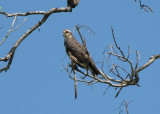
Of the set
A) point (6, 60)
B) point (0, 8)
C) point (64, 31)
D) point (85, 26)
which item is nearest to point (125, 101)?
point (85, 26)

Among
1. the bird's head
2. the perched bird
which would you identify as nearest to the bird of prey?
the bird's head

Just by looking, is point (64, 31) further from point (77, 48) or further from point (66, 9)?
point (66, 9)

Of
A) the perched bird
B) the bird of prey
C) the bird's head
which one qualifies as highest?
the bird's head

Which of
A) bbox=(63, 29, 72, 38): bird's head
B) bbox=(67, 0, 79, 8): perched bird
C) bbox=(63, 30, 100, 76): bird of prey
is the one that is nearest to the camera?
bbox=(67, 0, 79, 8): perched bird

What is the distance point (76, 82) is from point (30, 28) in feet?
4.81

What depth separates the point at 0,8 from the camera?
19.0 feet

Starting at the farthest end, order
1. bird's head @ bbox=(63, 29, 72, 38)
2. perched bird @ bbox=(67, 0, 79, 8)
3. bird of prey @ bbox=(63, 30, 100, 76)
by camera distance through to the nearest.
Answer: bird's head @ bbox=(63, 29, 72, 38), bird of prey @ bbox=(63, 30, 100, 76), perched bird @ bbox=(67, 0, 79, 8)

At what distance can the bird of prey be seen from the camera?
22.2 ft

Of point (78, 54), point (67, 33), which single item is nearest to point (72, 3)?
point (78, 54)

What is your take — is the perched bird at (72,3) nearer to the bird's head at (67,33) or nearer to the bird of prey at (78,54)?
the bird of prey at (78,54)

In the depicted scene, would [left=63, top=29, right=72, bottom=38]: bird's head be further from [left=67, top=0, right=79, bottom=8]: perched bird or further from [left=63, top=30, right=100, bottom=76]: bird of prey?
[left=67, top=0, right=79, bottom=8]: perched bird

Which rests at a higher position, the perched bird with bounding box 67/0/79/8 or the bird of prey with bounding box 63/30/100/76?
the perched bird with bounding box 67/0/79/8

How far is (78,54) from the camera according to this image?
7117 mm

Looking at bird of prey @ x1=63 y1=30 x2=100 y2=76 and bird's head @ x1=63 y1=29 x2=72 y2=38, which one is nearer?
bird of prey @ x1=63 y1=30 x2=100 y2=76
